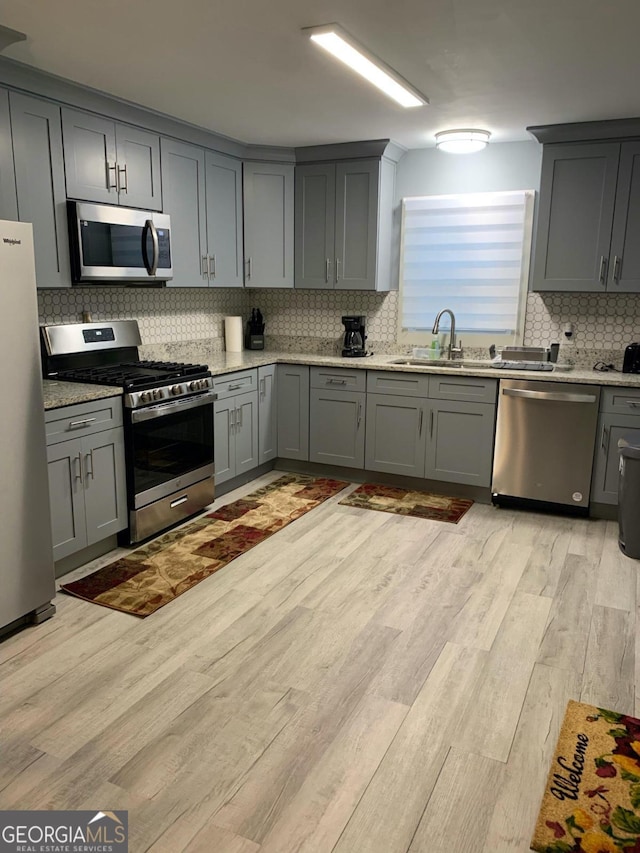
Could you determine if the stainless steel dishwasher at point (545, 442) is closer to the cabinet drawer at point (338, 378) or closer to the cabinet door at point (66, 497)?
the cabinet drawer at point (338, 378)

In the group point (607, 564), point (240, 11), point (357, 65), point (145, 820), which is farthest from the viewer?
point (607, 564)

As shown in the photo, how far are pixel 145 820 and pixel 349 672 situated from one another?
3.22 ft

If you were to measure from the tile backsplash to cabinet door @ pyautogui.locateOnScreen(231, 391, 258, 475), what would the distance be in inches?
30.1

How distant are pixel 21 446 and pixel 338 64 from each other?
7.48 feet

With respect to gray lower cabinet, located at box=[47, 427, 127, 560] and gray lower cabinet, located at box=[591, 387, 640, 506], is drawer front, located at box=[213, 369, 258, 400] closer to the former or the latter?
gray lower cabinet, located at box=[47, 427, 127, 560]

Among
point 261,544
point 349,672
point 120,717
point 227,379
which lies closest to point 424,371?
point 227,379

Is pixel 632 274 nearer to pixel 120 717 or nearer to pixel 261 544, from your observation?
pixel 261 544

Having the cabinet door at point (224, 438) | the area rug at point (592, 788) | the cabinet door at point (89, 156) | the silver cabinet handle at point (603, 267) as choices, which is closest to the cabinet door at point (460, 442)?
the silver cabinet handle at point (603, 267)

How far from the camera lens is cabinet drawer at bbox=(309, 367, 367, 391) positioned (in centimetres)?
496

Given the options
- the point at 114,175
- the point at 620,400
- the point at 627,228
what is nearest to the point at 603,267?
the point at 627,228

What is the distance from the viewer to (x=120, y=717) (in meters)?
2.34

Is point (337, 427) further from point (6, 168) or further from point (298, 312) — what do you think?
point (6, 168)

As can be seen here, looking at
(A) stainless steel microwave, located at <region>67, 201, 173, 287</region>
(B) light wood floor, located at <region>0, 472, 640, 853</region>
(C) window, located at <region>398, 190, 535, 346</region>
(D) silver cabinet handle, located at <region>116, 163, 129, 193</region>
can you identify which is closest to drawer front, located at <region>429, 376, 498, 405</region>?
(C) window, located at <region>398, 190, 535, 346</region>

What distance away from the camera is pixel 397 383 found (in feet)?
15.8
